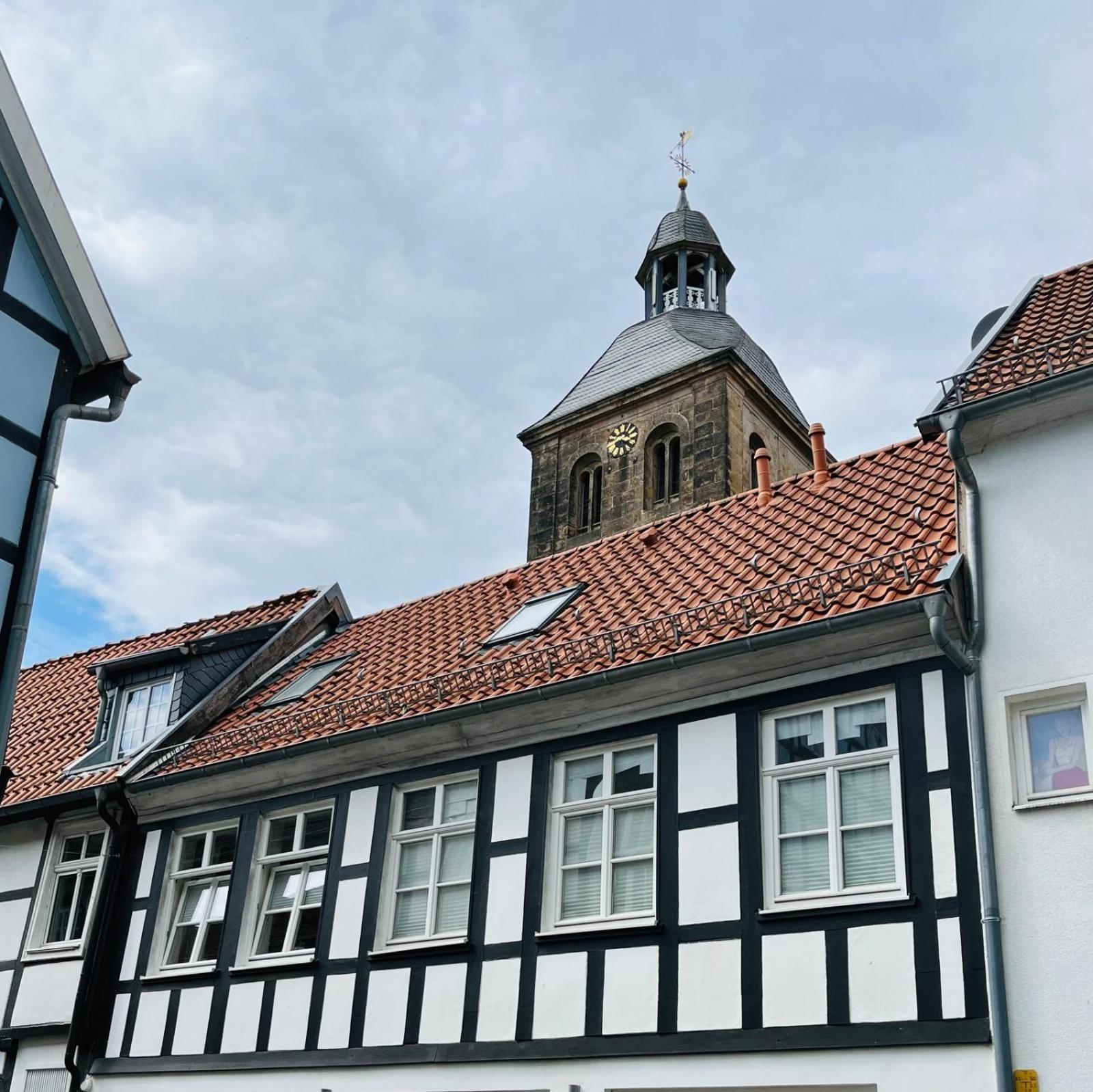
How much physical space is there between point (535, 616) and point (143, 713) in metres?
5.22

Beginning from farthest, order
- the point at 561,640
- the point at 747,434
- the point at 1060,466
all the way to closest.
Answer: the point at 747,434, the point at 561,640, the point at 1060,466

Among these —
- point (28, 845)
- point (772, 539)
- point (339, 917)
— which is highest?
point (772, 539)

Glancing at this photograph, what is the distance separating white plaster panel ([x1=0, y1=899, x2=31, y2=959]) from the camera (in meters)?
16.0

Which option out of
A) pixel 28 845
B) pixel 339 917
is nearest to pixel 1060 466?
pixel 339 917

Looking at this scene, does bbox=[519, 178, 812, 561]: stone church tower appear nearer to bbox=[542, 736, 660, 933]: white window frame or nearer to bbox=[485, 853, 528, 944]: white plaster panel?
bbox=[542, 736, 660, 933]: white window frame

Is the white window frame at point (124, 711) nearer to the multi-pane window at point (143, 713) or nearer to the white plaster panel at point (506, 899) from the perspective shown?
the multi-pane window at point (143, 713)

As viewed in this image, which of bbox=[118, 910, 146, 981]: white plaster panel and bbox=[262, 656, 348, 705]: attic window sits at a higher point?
bbox=[262, 656, 348, 705]: attic window

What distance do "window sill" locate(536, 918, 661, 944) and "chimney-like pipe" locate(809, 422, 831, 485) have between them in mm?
5734

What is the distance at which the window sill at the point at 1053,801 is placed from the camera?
975 cm

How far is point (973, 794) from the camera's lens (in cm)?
1027

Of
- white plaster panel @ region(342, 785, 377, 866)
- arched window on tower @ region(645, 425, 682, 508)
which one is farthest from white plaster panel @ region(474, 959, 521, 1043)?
arched window on tower @ region(645, 425, 682, 508)

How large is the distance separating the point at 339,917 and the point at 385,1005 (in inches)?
43.2

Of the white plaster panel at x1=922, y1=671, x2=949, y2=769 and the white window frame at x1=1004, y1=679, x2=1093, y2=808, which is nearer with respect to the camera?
the white window frame at x1=1004, y1=679, x2=1093, y2=808

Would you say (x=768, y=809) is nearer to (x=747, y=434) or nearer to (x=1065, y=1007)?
(x=1065, y=1007)
